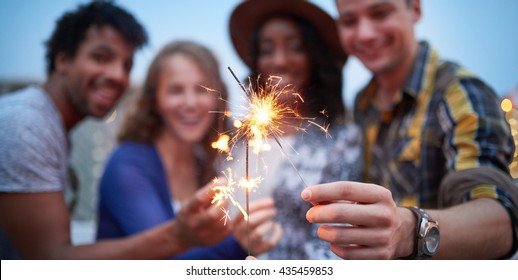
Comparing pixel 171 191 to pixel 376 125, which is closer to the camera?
pixel 376 125

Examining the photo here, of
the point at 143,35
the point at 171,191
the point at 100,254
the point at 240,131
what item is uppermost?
the point at 143,35

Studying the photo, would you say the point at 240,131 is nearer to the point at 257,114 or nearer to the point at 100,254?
the point at 257,114

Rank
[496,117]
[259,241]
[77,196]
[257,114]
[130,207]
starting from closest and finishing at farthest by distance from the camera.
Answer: [257,114] → [496,117] → [259,241] → [130,207] → [77,196]

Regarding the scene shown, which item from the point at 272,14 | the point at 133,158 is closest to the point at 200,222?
the point at 133,158

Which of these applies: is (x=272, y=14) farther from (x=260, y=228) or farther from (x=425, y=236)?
(x=425, y=236)

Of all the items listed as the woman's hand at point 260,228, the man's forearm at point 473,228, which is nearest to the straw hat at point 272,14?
the woman's hand at point 260,228

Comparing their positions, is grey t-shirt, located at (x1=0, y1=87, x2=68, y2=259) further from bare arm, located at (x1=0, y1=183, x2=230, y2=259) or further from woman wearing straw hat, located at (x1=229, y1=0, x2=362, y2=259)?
woman wearing straw hat, located at (x1=229, y1=0, x2=362, y2=259)
